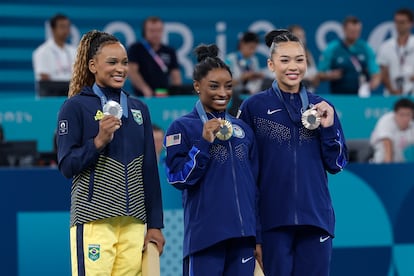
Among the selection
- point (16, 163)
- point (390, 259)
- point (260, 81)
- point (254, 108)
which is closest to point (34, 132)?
point (16, 163)

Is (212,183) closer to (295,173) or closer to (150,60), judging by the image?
(295,173)

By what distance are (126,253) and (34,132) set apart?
573cm

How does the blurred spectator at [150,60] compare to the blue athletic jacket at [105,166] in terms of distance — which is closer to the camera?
the blue athletic jacket at [105,166]

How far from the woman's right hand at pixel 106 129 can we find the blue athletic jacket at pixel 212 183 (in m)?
0.50

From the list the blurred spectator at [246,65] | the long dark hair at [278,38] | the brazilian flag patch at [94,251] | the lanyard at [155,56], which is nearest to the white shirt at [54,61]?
the lanyard at [155,56]

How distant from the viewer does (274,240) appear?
648 centimetres

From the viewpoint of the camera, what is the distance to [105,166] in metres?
6.21

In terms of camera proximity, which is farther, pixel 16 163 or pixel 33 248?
pixel 16 163

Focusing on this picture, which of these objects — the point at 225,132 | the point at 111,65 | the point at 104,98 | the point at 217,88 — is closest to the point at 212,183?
the point at 225,132

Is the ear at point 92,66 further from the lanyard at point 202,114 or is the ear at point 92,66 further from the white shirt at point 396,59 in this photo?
the white shirt at point 396,59

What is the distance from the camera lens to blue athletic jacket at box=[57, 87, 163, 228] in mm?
6168

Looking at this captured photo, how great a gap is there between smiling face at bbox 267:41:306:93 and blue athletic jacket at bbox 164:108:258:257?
0.46m

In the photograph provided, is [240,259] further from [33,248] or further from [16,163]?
[16,163]

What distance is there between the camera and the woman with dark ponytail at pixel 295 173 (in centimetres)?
646
